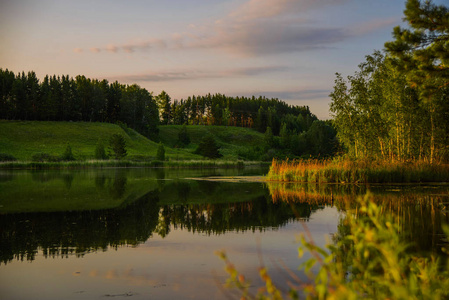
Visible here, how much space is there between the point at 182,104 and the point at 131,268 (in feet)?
603

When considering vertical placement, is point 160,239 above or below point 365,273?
below

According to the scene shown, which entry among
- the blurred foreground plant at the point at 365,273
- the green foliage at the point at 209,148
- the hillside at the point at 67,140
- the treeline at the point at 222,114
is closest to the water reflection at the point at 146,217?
the blurred foreground plant at the point at 365,273

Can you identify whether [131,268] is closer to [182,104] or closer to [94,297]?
[94,297]

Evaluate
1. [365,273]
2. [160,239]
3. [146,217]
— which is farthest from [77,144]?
[365,273]

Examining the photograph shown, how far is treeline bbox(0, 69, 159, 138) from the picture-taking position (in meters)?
111

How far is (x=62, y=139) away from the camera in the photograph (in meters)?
95.7

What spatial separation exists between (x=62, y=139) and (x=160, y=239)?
9185 cm

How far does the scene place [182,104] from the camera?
18962 cm

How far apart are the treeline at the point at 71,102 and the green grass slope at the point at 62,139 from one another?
6.94m

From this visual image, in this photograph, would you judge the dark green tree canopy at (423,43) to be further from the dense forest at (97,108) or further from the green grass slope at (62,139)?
the dense forest at (97,108)

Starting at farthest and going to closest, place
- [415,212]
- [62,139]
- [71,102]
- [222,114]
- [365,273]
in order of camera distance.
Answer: [222,114] < [71,102] < [62,139] < [415,212] < [365,273]

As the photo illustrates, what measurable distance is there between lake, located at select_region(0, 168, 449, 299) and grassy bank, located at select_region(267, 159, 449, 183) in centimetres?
726

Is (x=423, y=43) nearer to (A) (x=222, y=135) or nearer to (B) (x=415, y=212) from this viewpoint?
(B) (x=415, y=212)

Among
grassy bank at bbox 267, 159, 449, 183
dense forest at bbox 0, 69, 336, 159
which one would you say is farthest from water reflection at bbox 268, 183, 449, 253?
dense forest at bbox 0, 69, 336, 159
